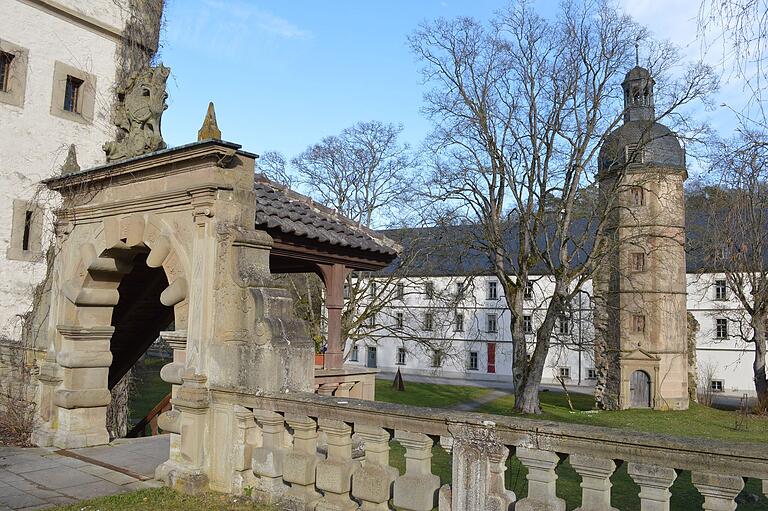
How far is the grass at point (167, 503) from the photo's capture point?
5680mm

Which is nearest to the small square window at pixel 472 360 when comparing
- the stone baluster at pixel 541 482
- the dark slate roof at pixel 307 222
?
the dark slate roof at pixel 307 222

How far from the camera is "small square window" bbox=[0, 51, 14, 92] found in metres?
12.7

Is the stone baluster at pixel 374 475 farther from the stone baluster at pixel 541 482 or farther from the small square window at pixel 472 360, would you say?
the small square window at pixel 472 360

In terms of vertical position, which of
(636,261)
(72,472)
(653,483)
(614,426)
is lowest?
(614,426)

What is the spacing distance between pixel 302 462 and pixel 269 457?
50 centimetres

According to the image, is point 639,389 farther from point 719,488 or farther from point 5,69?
point 719,488

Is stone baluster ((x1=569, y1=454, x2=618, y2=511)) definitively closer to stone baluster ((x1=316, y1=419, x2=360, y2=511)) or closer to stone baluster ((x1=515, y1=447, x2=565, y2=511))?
stone baluster ((x1=515, y1=447, x2=565, y2=511))

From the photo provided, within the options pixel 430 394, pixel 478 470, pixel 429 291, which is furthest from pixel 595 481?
pixel 430 394

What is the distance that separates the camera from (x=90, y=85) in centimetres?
1423

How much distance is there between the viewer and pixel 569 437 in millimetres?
3906

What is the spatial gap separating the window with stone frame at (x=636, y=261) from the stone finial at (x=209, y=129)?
26835 mm

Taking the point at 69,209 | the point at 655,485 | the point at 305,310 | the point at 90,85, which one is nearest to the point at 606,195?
the point at 305,310

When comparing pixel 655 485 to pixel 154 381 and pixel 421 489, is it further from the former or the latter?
pixel 154 381

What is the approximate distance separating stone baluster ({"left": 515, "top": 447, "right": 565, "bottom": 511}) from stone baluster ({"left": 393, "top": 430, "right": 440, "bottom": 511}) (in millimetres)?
712
